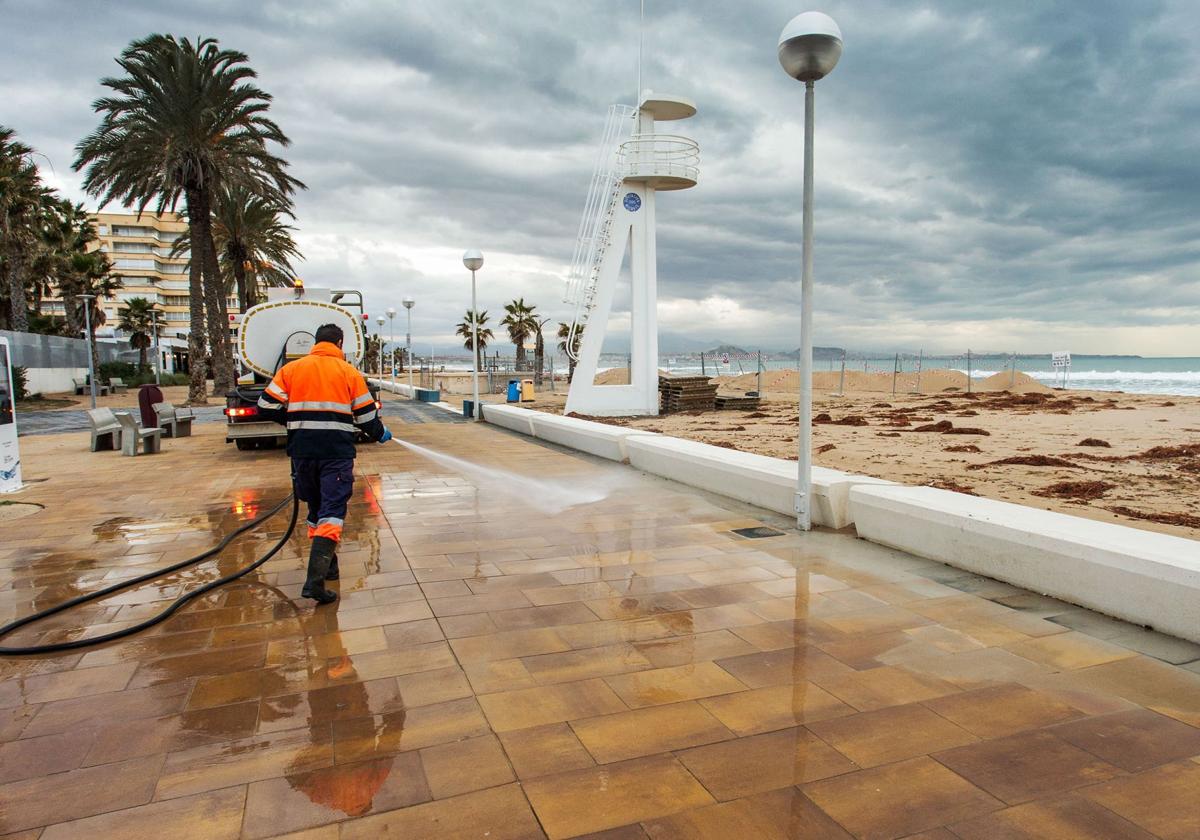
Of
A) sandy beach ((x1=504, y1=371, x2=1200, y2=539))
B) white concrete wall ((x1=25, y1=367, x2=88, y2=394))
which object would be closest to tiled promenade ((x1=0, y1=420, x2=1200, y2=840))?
sandy beach ((x1=504, y1=371, x2=1200, y2=539))

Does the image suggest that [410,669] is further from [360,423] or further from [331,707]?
[360,423]

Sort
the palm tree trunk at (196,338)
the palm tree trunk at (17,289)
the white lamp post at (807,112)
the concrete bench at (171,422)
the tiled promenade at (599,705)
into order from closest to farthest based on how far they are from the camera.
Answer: the tiled promenade at (599,705) → the white lamp post at (807,112) → the concrete bench at (171,422) → the palm tree trunk at (196,338) → the palm tree trunk at (17,289)

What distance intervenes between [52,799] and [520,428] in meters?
13.9

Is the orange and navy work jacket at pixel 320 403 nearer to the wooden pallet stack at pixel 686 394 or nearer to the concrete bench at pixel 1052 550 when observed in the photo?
the concrete bench at pixel 1052 550

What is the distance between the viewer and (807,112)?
259 inches

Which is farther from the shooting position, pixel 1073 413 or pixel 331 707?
pixel 1073 413

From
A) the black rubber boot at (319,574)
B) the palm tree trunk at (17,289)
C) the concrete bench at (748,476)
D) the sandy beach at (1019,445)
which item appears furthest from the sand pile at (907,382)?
the palm tree trunk at (17,289)

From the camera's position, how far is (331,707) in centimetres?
341

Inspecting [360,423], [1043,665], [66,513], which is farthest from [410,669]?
[66,513]

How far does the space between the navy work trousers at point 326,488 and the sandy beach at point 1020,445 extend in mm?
7028

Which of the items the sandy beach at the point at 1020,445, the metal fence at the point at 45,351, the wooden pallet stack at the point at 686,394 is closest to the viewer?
the sandy beach at the point at 1020,445

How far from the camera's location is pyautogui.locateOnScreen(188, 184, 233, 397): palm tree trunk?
26.0 m

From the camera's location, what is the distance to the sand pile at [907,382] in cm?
3722

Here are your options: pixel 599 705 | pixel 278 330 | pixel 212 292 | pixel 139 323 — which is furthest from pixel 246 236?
pixel 139 323
